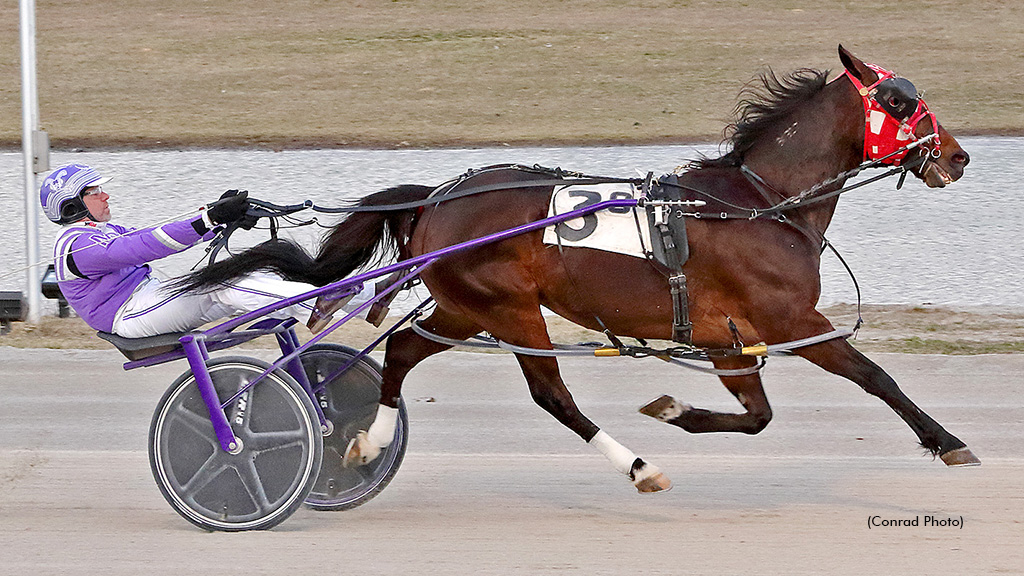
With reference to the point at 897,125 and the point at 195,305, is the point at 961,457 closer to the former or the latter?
the point at 897,125

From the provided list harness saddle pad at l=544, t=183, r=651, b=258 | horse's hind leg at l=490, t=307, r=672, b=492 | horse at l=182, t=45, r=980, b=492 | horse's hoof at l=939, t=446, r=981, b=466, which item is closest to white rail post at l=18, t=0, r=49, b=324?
horse at l=182, t=45, r=980, b=492

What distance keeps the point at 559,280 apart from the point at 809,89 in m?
1.19

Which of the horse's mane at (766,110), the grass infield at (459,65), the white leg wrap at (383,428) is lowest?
the grass infield at (459,65)

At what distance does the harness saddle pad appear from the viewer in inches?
191

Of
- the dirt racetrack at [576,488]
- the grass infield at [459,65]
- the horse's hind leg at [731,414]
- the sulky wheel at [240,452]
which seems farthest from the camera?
the grass infield at [459,65]

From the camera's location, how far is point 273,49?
21.0 m

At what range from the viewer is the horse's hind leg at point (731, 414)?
16.5ft

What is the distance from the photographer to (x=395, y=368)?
17.4 feet

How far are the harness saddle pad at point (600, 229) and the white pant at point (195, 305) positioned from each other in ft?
3.15

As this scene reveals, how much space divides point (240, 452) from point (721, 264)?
6.06ft

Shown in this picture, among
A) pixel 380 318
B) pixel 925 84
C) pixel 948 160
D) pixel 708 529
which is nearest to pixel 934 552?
pixel 708 529

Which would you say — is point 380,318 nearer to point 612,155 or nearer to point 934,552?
point 934,552

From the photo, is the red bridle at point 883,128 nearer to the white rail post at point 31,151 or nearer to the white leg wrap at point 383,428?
the white leg wrap at point 383,428

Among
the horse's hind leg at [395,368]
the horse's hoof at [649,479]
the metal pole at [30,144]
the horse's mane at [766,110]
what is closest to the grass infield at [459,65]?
the metal pole at [30,144]
